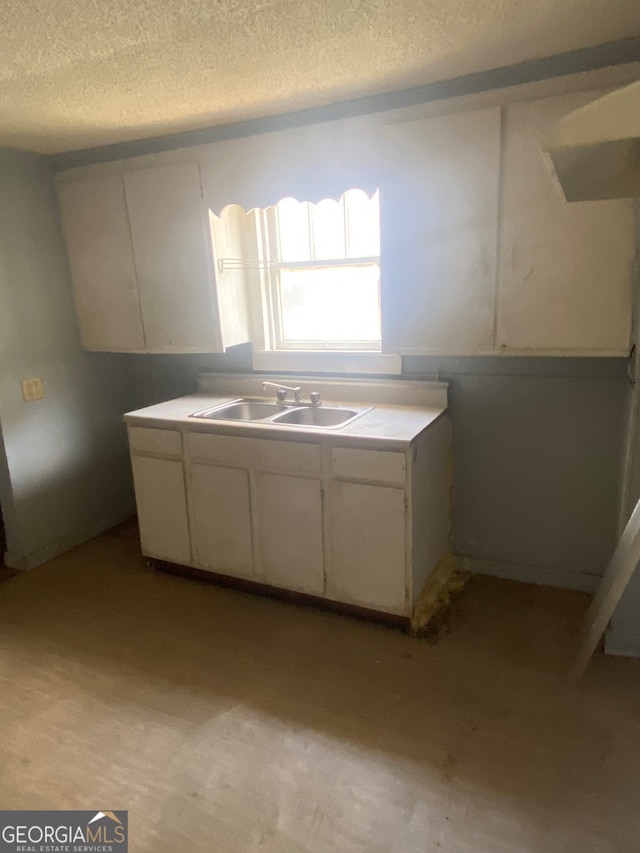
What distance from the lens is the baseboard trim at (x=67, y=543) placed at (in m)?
3.12

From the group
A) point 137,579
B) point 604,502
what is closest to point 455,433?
point 604,502

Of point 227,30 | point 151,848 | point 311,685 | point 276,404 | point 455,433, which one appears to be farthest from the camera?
point 276,404

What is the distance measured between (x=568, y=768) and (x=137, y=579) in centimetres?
214

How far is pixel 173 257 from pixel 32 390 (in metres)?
1.06

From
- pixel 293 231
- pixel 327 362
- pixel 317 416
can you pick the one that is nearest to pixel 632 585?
pixel 317 416

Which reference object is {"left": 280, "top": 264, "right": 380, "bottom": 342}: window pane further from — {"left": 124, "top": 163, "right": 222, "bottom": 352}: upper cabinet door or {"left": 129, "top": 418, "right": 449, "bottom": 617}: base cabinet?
{"left": 129, "top": 418, "right": 449, "bottom": 617}: base cabinet

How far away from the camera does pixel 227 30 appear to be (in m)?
1.67

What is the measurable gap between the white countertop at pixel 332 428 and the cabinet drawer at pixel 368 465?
0.04m

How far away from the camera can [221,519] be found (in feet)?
8.95

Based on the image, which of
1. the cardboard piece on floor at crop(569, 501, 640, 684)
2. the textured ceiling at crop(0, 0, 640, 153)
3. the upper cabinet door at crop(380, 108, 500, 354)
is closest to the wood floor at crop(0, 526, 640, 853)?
the cardboard piece on floor at crop(569, 501, 640, 684)

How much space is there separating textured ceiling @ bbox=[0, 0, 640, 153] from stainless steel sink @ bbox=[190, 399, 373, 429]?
135cm

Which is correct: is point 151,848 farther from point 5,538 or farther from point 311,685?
point 5,538

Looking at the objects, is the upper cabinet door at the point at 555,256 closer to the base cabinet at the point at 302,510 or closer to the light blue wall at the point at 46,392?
the base cabinet at the point at 302,510

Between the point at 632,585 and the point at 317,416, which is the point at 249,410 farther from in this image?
the point at 632,585
